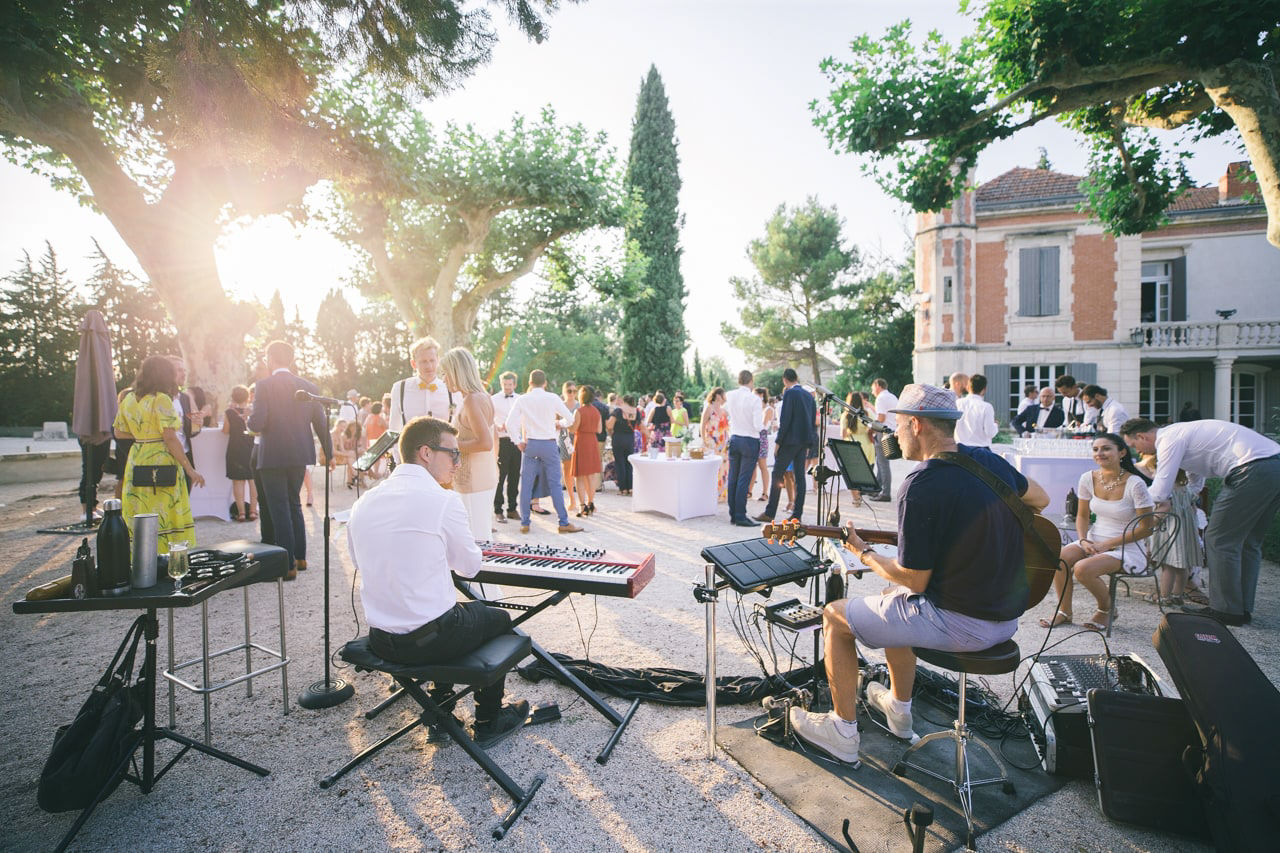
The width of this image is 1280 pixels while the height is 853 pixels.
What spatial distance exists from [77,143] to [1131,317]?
2495cm

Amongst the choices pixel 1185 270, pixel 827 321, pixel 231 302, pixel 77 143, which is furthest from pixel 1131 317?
pixel 77 143

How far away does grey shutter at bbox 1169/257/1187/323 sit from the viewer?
19234mm

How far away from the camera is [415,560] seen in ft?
8.32

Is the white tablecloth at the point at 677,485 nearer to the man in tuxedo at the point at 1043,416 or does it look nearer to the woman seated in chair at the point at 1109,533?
the woman seated in chair at the point at 1109,533

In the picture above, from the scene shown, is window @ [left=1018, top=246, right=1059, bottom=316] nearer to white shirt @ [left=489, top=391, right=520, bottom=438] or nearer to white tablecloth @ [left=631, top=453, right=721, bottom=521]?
white tablecloth @ [left=631, top=453, right=721, bottom=521]

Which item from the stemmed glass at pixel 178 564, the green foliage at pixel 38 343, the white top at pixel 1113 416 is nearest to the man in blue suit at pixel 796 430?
the white top at pixel 1113 416

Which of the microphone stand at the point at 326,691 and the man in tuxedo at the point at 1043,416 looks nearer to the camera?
the microphone stand at the point at 326,691

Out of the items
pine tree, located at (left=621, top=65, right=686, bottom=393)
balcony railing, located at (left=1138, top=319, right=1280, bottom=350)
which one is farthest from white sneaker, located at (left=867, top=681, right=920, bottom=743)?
pine tree, located at (left=621, top=65, right=686, bottom=393)

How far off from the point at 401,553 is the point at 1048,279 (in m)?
22.2

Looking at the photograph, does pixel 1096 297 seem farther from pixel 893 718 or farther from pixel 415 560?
pixel 415 560

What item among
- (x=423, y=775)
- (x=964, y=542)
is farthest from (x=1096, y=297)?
(x=423, y=775)

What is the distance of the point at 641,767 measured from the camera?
2.81 m

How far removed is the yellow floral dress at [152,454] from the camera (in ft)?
15.2

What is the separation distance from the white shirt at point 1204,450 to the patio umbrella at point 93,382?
33.8 feet
